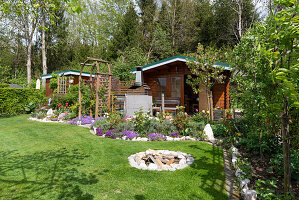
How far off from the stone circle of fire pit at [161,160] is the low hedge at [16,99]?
41.5 feet

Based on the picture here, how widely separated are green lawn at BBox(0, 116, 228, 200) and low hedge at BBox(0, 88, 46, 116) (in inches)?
359

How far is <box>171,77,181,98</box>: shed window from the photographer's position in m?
11.6

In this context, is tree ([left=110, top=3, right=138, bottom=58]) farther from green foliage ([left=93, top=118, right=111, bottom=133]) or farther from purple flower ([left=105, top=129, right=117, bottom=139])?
purple flower ([left=105, top=129, right=117, bottom=139])

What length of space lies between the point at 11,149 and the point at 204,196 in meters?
5.49

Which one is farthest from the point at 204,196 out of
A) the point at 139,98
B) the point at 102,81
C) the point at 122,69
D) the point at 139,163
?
the point at 122,69

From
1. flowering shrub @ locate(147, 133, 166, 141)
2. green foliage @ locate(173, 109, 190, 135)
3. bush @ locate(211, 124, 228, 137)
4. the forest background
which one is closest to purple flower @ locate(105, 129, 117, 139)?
flowering shrub @ locate(147, 133, 166, 141)

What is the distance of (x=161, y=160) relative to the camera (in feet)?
14.6

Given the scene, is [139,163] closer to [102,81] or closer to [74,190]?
[74,190]

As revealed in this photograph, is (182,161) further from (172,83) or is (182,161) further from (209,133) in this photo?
(172,83)

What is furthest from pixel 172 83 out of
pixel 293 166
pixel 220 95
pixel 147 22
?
pixel 147 22

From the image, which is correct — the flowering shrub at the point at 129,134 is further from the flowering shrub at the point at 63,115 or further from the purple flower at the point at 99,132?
the flowering shrub at the point at 63,115

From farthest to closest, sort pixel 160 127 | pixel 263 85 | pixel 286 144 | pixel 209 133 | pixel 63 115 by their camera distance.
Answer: pixel 63 115
pixel 160 127
pixel 209 133
pixel 263 85
pixel 286 144

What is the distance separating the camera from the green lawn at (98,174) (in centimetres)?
301

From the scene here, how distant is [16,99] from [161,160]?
13896mm
